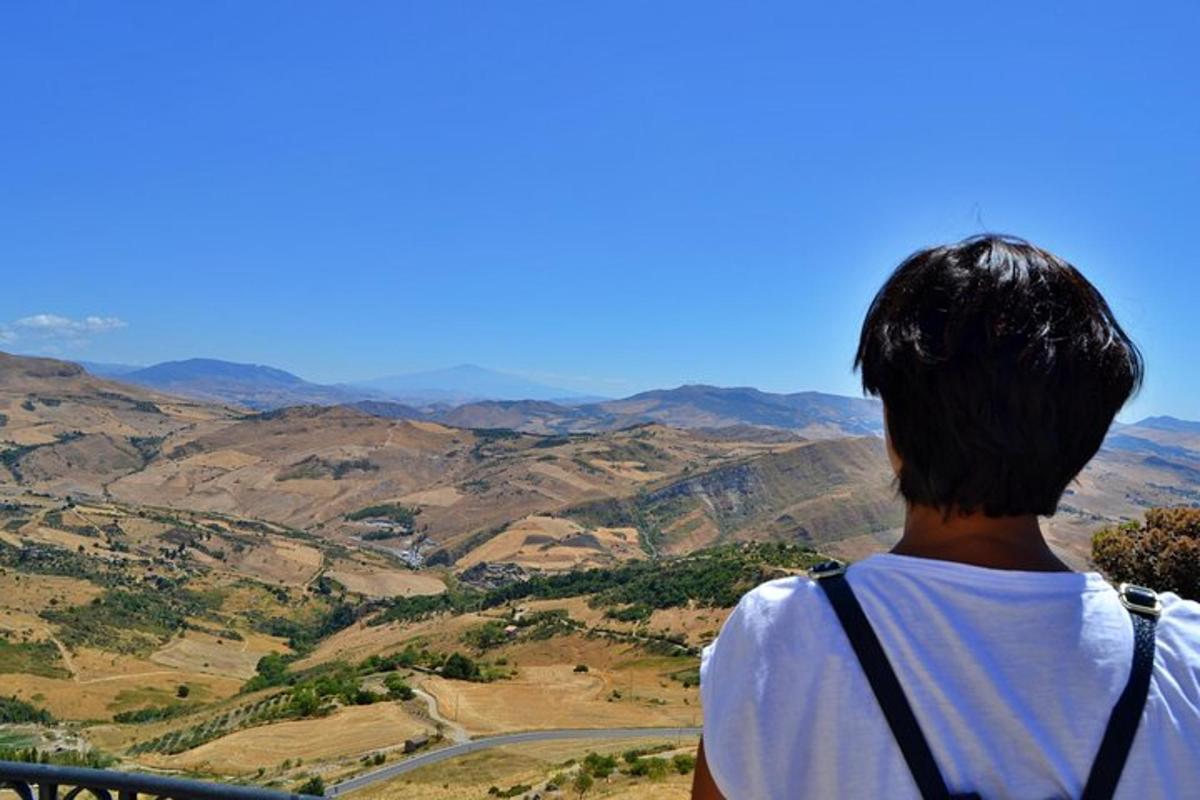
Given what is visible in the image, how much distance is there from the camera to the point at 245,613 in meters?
109

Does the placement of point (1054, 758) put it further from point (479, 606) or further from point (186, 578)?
point (186, 578)

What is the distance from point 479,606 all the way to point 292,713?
160 feet

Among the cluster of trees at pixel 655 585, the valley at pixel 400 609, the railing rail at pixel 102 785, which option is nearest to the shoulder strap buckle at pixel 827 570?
the valley at pixel 400 609

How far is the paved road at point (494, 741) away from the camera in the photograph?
35.0 meters

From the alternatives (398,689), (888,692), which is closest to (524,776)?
(398,689)

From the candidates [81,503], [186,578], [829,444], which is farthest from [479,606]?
[829,444]

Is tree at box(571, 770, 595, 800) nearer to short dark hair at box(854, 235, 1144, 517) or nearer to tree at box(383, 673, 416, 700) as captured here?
short dark hair at box(854, 235, 1144, 517)

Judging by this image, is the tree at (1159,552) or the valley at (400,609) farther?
the valley at (400,609)

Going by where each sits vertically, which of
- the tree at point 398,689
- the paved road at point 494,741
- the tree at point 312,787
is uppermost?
the tree at point 312,787

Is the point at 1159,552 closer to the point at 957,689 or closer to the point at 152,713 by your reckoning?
the point at 957,689

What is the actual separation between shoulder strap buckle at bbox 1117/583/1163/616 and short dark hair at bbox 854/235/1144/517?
0.75 ft

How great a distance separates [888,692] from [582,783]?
24567 millimetres

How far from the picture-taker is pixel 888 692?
157 cm

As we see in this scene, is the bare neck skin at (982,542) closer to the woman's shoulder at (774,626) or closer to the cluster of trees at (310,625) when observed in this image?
the woman's shoulder at (774,626)
